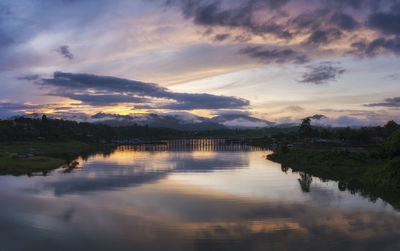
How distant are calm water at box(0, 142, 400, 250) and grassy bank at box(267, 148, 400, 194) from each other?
5605mm

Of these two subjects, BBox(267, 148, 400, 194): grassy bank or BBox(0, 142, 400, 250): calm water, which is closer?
BBox(0, 142, 400, 250): calm water

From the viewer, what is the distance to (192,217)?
1123 inches

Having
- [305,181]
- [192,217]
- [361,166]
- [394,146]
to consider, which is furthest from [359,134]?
[192,217]

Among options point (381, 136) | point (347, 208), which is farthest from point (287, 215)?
point (381, 136)

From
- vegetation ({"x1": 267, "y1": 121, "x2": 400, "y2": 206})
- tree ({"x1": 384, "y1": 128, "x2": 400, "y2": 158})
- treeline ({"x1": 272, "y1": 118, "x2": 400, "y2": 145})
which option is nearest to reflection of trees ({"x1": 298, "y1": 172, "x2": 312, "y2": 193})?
vegetation ({"x1": 267, "y1": 121, "x2": 400, "y2": 206})

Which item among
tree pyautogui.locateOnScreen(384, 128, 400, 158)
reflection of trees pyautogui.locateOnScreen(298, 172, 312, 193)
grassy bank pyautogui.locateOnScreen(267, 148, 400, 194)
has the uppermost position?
tree pyautogui.locateOnScreen(384, 128, 400, 158)

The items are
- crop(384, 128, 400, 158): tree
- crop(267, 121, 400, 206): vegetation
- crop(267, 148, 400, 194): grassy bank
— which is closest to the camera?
crop(267, 121, 400, 206): vegetation

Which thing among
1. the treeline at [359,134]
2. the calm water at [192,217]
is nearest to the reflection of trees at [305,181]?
the calm water at [192,217]

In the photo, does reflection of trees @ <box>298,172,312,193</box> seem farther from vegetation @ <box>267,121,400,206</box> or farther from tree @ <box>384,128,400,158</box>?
tree @ <box>384,128,400,158</box>

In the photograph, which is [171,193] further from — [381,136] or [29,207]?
[381,136]

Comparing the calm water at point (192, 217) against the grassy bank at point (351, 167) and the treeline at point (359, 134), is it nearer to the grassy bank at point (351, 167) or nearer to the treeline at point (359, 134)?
the grassy bank at point (351, 167)

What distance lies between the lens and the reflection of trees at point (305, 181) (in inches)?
1682

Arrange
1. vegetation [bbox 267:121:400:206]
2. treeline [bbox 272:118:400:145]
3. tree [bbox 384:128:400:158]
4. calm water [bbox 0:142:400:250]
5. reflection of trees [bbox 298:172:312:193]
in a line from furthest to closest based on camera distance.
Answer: treeline [bbox 272:118:400:145] → tree [bbox 384:128:400:158] → reflection of trees [bbox 298:172:312:193] → vegetation [bbox 267:121:400:206] → calm water [bbox 0:142:400:250]

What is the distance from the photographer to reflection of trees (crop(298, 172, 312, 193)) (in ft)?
140
